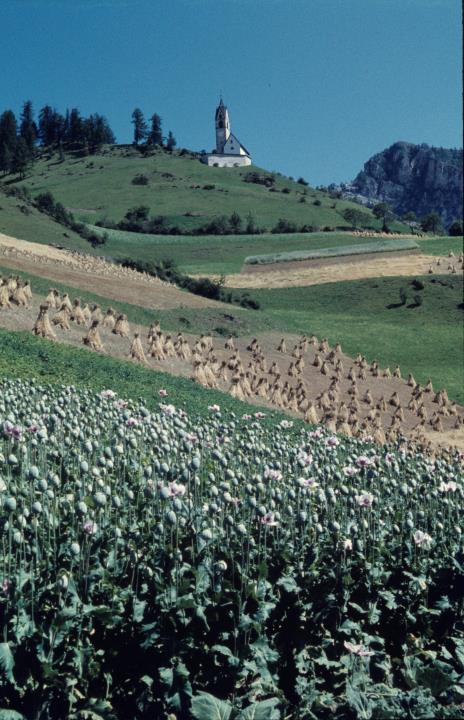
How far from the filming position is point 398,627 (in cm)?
729

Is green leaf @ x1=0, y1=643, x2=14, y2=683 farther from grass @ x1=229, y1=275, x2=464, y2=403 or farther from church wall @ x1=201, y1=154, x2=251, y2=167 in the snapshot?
church wall @ x1=201, y1=154, x2=251, y2=167

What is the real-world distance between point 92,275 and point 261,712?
48.3 metres

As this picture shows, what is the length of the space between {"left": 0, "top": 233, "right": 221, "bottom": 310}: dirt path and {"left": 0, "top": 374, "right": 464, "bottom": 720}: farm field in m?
37.2

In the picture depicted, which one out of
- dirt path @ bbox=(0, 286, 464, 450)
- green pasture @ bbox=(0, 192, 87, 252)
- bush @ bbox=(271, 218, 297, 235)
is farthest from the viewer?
bush @ bbox=(271, 218, 297, 235)

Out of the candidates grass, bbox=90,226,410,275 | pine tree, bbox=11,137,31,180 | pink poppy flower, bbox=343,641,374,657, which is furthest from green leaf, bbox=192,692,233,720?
pine tree, bbox=11,137,31,180

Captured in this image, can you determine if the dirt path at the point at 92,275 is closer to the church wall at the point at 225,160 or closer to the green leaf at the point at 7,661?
the green leaf at the point at 7,661

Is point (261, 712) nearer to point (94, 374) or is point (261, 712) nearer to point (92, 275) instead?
point (94, 374)

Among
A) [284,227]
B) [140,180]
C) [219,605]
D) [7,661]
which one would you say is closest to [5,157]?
[140,180]

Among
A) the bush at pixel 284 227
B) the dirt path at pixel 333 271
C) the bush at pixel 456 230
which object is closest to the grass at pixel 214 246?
the bush at pixel 284 227

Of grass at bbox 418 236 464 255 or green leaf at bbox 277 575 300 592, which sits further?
grass at bbox 418 236 464 255

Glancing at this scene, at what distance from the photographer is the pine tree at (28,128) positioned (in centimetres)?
17210

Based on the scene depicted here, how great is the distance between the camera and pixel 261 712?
5.08 metres

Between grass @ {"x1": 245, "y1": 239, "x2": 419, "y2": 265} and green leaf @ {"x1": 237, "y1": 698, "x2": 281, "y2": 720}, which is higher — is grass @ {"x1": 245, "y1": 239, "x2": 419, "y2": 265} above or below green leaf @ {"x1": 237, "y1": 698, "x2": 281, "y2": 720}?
above

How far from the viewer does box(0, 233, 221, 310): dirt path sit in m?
45.5
